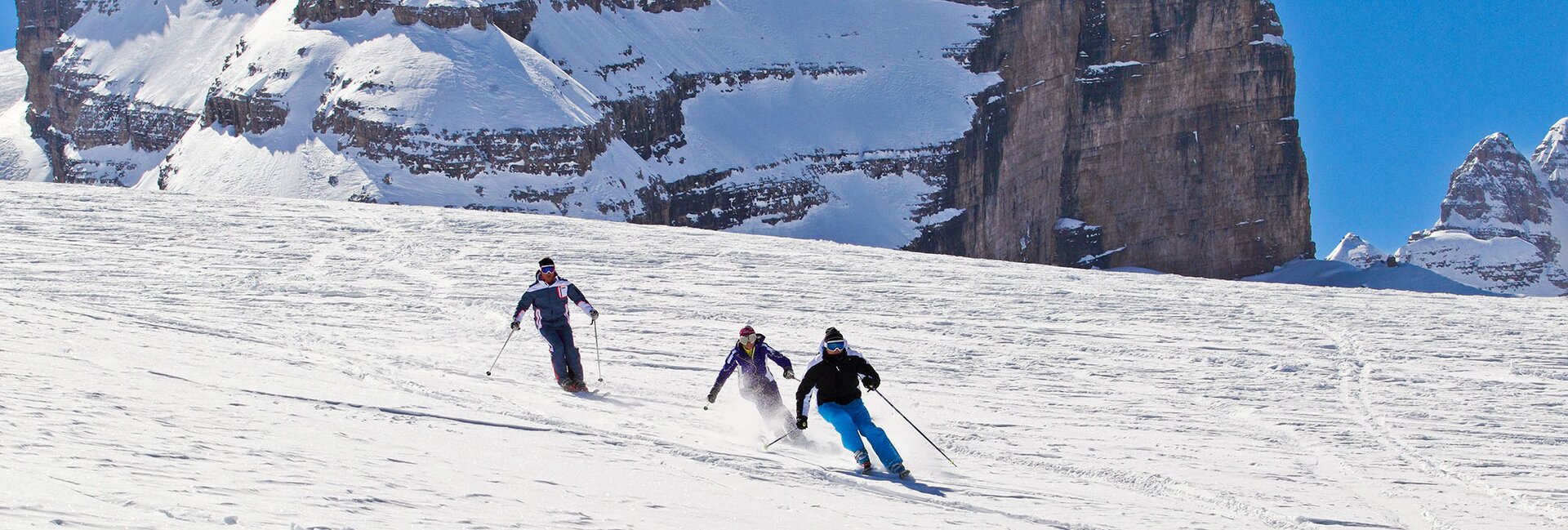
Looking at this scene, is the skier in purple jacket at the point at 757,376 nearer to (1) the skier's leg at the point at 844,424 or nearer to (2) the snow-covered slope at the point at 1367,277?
(1) the skier's leg at the point at 844,424

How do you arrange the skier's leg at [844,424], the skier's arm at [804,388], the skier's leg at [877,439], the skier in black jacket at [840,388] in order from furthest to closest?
the skier's arm at [804,388] → the skier in black jacket at [840,388] → the skier's leg at [844,424] → the skier's leg at [877,439]

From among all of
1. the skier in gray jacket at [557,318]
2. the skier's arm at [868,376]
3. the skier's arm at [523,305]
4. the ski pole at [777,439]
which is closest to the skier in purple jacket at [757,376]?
the ski pole at [777,439]

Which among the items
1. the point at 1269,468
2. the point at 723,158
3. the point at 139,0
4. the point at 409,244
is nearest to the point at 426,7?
the point at 723,158

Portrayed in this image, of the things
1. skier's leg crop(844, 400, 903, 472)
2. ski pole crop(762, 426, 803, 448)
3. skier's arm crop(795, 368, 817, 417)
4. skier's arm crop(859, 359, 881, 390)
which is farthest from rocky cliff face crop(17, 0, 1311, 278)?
skier's leg crop(844, 400, 903, 472)

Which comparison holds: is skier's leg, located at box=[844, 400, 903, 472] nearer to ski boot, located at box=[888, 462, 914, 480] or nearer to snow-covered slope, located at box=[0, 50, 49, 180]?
ski boot, located at box=[888, 462, 914, 480]

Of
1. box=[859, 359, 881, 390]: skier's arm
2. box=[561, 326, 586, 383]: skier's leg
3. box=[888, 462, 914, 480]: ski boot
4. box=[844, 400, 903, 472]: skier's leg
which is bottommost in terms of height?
box=[888, 462, 914, 480]: ski boot

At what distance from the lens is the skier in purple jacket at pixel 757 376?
11.5 meters

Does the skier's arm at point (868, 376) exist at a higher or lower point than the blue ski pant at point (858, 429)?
higher

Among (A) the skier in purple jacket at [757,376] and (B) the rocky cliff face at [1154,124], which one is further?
(B) the rocky cliff face at [1154,124]

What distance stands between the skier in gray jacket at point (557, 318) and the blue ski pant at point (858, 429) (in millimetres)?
3037

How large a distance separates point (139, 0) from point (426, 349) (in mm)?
101896

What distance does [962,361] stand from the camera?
15227mm

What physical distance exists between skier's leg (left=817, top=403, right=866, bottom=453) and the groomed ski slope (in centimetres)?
29

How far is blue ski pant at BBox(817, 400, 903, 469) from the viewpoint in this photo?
9984 mm
